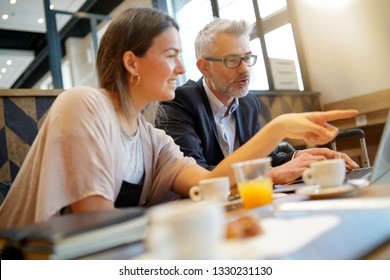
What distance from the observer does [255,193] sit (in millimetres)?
643

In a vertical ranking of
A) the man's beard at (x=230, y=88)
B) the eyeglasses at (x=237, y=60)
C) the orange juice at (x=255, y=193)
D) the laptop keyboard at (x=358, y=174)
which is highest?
the eyeglasses at (x=237, y=60)

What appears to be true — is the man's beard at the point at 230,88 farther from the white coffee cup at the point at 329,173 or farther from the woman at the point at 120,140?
the white coffee cup at the point at 329,173

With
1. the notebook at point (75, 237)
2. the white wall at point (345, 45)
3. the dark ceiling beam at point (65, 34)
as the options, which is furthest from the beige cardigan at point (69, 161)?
the dark ceiling beam at point (65, 34)

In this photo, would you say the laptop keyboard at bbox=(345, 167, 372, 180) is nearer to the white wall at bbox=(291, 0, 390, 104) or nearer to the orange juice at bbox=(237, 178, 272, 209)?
the orange juice at bbox=(237, 178, 272, 209)

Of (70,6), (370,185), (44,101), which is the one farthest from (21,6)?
(370,185)

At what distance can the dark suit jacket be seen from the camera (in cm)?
153

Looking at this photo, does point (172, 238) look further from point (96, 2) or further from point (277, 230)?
point (96, 2)

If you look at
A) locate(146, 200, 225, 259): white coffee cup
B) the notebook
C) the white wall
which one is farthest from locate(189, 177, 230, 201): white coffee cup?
the white wall

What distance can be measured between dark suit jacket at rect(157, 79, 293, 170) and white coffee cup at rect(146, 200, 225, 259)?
1160mm

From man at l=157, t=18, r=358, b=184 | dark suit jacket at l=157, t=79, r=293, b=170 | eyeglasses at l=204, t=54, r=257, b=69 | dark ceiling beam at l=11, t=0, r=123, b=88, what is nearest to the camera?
dark suit jacket at l=157, t=79, r=293, b=170

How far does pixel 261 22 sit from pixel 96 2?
97.6 inches

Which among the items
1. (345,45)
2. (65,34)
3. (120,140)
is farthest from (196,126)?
(65,34)

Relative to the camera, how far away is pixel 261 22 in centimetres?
356

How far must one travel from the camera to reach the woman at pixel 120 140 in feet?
2.60
